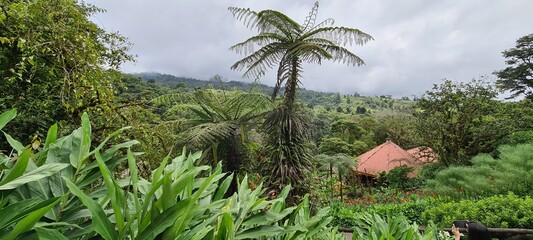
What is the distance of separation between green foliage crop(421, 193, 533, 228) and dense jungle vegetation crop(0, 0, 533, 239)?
20 millimetres

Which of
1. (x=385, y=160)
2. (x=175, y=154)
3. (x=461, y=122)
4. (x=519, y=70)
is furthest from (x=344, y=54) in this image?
(x=519, y=70)

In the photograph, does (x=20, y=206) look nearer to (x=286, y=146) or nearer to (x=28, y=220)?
(x=28, y=220)

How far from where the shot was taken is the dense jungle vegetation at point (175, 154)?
0.84 m

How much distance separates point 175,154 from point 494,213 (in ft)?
17.3

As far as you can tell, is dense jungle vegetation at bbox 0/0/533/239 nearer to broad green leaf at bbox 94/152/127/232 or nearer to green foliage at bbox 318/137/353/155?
broad green leaf at bbox 94/152/127/232

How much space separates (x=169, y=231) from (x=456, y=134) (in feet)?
44.7

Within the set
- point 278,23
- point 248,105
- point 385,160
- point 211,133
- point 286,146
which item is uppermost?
point 278,23

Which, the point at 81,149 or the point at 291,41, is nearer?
the point at 81,149

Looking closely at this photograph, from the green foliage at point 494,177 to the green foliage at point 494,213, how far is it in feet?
9.60

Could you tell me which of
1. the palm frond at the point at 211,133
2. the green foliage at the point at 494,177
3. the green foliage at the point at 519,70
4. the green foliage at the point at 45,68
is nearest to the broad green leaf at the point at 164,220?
the green foliage at the point at 45,68

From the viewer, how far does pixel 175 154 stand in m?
4.72

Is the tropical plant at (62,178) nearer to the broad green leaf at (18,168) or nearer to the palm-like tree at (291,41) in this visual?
the broad green leaf at (18,168)

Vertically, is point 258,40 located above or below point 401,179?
above

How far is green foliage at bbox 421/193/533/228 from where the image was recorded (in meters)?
4.84
